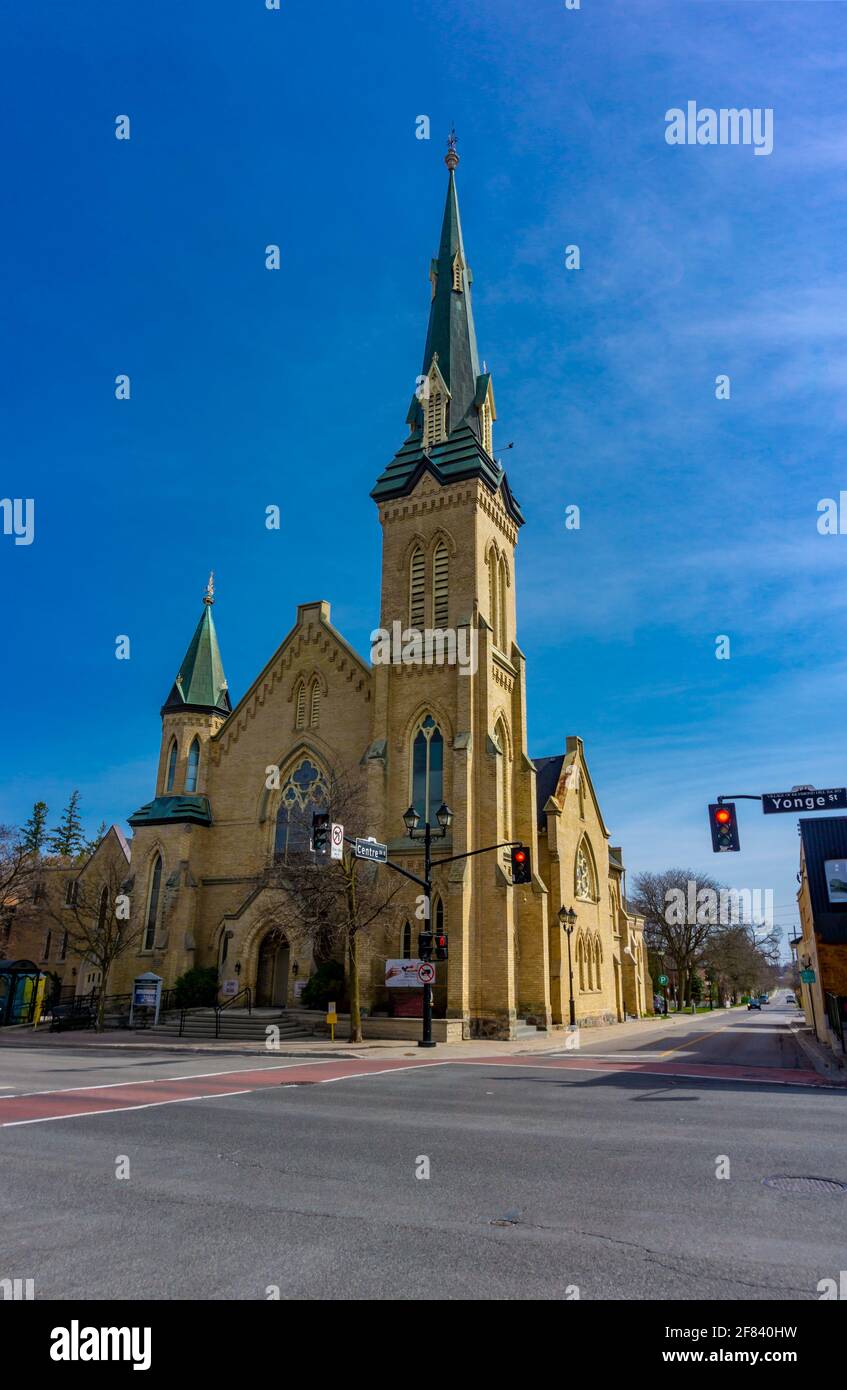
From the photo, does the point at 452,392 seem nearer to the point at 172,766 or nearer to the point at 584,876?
the point at 172,766

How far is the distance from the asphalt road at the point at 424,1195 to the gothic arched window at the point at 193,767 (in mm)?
23906

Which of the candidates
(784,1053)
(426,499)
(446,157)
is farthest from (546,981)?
(446,157)

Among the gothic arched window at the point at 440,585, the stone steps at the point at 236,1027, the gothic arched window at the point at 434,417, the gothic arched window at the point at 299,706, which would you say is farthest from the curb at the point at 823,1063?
the gothic arched window at the point at 434,417

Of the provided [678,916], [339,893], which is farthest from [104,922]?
[678,916]

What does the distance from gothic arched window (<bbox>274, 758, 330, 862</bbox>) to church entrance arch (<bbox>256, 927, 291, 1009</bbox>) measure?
3.12 m

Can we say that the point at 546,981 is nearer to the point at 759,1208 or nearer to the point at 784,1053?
the point at 784,1053

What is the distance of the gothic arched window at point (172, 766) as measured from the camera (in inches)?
1506

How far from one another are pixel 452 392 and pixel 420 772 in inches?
677

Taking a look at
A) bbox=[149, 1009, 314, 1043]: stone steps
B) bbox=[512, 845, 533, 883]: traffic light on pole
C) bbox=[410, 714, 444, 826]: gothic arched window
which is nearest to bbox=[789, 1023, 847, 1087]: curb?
bbox=[512, 845, 533, 883]: traffic light on pole

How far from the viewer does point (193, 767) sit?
126 feet

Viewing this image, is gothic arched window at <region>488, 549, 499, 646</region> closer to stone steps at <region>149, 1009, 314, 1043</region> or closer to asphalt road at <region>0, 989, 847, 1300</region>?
stone steps at <region>149, 1009, 314, 1043</region>

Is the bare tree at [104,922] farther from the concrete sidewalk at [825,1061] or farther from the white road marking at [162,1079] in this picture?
the concrete sidewalk at [825,1061]

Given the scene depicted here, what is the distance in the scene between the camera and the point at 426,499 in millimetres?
34594

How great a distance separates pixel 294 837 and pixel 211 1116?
2300 cm
